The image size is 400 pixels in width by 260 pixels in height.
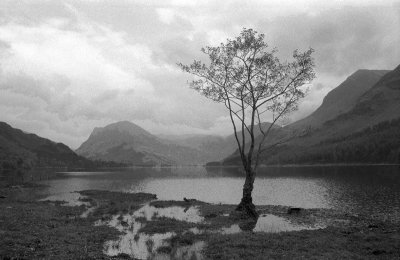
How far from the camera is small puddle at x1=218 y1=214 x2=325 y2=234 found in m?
37.3

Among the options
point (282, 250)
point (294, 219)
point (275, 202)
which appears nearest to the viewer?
point (282, 250)

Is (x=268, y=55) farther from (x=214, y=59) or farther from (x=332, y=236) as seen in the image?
(x=332, y=236)

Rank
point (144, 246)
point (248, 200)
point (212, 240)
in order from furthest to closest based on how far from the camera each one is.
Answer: point (248, 200)
point (212, 240)
point (144, 246)

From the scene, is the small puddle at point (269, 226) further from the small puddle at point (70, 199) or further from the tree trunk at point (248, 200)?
the small puddle at point (70, 199)

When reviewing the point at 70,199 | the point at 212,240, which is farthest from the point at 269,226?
the point at 70,199

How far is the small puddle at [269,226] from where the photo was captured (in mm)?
37281

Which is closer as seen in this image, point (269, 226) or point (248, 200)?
point (269, 226)

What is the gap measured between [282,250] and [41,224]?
2776cm

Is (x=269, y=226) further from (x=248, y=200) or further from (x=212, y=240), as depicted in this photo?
(x=212, y=240)

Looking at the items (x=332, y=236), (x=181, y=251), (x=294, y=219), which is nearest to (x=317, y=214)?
(x=294, y=219)

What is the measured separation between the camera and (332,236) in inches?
1216

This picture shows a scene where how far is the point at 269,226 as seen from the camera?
→ 40.2 meters

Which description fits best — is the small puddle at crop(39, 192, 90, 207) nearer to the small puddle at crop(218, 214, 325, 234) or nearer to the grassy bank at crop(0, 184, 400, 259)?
the grassy bank at crop(0, 184, 400, 259)

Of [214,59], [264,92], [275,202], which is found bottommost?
[275,202]
